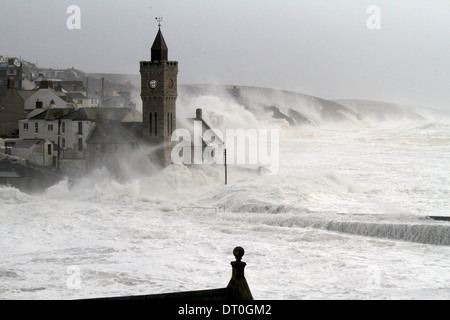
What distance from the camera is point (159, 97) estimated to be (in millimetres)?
36344

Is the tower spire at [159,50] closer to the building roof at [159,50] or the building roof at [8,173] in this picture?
the building roof at [159,50]

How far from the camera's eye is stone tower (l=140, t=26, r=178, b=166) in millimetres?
35906

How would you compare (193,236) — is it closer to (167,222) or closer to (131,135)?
(167,222)

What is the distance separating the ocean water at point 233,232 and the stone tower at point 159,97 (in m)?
1.40

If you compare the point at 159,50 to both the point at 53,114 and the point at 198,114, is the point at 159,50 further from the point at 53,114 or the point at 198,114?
the point at 53,114

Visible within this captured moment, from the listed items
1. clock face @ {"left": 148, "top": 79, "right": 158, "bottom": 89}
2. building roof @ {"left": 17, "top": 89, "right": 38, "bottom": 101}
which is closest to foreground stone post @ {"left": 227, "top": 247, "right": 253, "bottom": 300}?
clock face @ {"left": 148, "top": 79, "right": 158, "bottom": 89}

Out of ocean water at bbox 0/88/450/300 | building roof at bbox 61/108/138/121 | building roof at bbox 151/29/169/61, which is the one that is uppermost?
building roof at bbox 151/29/169/61

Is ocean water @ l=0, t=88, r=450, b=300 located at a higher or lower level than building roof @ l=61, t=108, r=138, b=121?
lower

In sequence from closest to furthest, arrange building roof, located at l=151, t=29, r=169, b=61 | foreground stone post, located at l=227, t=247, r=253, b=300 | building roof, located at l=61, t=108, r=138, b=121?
foreground stone post, located at l=227, t=247, r=253, b=300, building roof, located at l=61, t=108, r=138, b=121, building roof, located at l=151, t=29, r=169, b=61

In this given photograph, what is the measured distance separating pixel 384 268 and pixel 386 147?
121 ft

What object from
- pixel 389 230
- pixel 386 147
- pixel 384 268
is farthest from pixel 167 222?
pixel 386 147

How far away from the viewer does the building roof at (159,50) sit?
36.8 meters

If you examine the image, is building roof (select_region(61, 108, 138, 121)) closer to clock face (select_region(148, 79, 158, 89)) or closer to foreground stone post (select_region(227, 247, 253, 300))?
clock face (select_region(148, 79, 158, 89))

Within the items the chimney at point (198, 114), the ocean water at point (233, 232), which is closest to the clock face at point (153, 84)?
the ocean water at point (233, 232)
